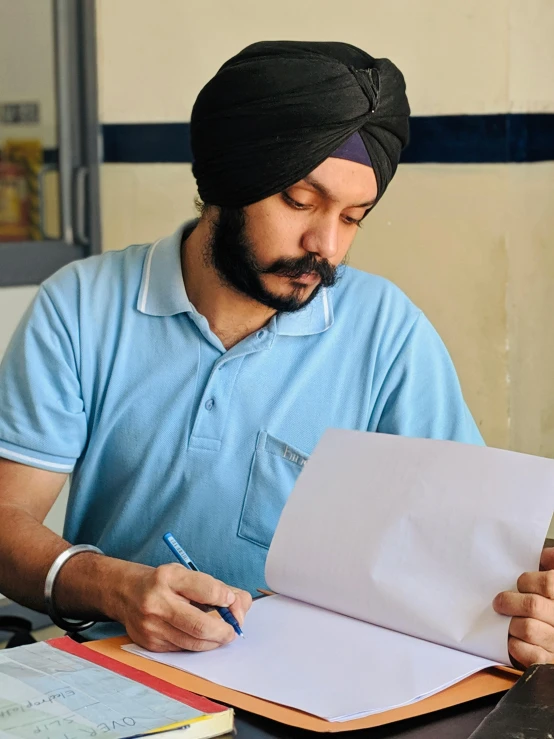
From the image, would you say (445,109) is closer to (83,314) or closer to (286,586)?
(83,314)

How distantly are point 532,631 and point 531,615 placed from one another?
0.02 metres

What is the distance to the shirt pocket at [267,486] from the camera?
153 cm

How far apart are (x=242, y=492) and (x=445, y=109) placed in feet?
4.31

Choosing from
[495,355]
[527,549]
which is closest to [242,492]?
[527,549]

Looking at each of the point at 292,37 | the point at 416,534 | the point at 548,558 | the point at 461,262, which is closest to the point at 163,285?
the point at 416,534

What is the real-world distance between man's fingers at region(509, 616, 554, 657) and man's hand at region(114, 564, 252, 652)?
293mm

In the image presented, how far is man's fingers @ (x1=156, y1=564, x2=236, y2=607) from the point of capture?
3.67 feet

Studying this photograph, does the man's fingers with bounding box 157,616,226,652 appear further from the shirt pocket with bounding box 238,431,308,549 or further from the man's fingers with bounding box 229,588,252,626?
the shirt pocket with bounding box 238,431,308,549

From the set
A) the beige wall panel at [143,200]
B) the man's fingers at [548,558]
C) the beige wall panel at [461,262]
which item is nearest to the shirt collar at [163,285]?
the man's fingers at [548,558]

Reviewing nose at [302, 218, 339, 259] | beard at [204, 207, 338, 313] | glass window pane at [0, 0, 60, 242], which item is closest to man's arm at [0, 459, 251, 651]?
beard at [204, 207, 338, 313]

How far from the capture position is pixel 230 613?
1144 mm

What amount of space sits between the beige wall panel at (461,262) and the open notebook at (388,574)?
126cm

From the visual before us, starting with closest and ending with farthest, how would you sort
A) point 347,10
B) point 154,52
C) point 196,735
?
point 196,735 < point 347,10 < point 154,52

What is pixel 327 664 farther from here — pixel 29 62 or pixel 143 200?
pixel 29 62
